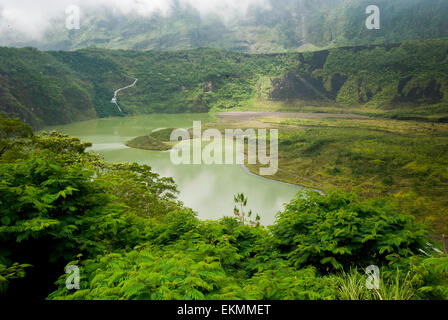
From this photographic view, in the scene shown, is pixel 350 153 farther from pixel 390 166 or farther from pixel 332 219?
pixel 332 219

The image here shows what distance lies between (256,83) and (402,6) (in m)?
97.7

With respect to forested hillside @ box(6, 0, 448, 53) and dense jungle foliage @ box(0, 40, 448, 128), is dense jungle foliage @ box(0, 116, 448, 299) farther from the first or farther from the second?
forested hillside @ box(6, 0, 448, 53)

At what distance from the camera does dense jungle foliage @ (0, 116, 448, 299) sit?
9.46 ft

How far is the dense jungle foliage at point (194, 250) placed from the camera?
2885mm

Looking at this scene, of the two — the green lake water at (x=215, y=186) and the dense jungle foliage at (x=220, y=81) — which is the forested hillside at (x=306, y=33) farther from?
the green lake water at (x=215, y=186)

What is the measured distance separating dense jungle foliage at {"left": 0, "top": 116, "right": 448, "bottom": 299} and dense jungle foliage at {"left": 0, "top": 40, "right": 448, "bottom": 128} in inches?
1913

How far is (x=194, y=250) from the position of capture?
4.05m

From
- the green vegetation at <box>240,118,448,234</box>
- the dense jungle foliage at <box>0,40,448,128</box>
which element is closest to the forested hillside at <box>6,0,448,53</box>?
the dense jungle foliage at <box>0,40,448,128</box>

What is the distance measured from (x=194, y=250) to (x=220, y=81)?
278 ft

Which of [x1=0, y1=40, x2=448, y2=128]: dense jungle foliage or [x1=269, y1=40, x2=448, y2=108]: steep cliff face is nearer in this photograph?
[x1=0, y1=40, x2=448, y2=128]: dense jungle foliage

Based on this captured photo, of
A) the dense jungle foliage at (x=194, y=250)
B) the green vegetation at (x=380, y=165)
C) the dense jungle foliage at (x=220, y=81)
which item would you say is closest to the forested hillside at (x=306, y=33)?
the dense jungle foliage at (x=220, y=81)

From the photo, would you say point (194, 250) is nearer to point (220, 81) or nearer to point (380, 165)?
point (380, 165)

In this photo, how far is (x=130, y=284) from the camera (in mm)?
2609
